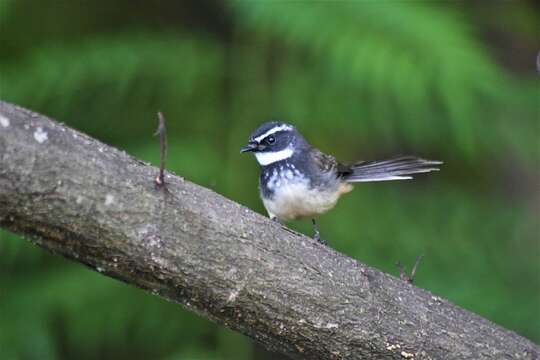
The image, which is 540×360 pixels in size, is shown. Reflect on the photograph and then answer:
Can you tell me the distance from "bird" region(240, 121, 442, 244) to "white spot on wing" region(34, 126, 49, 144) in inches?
70.2

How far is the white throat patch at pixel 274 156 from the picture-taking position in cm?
394

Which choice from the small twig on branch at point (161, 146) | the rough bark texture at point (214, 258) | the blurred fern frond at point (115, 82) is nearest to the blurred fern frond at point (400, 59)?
the blurred fern frond at point (115, 82)

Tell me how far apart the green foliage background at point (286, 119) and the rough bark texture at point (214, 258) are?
1562 millimetres

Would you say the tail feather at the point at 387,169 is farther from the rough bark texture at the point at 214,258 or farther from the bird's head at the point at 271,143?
the rough bark texture at the point at 214,258

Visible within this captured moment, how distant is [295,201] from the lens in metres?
3.74

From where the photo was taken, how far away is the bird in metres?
3.76

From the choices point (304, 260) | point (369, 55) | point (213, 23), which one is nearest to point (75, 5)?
point (213, 23)

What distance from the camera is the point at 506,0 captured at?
5.75 meters

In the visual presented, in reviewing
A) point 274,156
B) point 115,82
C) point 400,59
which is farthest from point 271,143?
point 115,82

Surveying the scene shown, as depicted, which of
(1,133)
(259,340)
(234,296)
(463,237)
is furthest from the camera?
(463,237)

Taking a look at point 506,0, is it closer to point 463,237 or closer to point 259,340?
point 463,237

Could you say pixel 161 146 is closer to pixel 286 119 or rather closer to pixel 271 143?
pixel 271 143

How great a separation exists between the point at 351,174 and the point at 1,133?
2182 mm

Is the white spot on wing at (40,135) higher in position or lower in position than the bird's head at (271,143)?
lower
